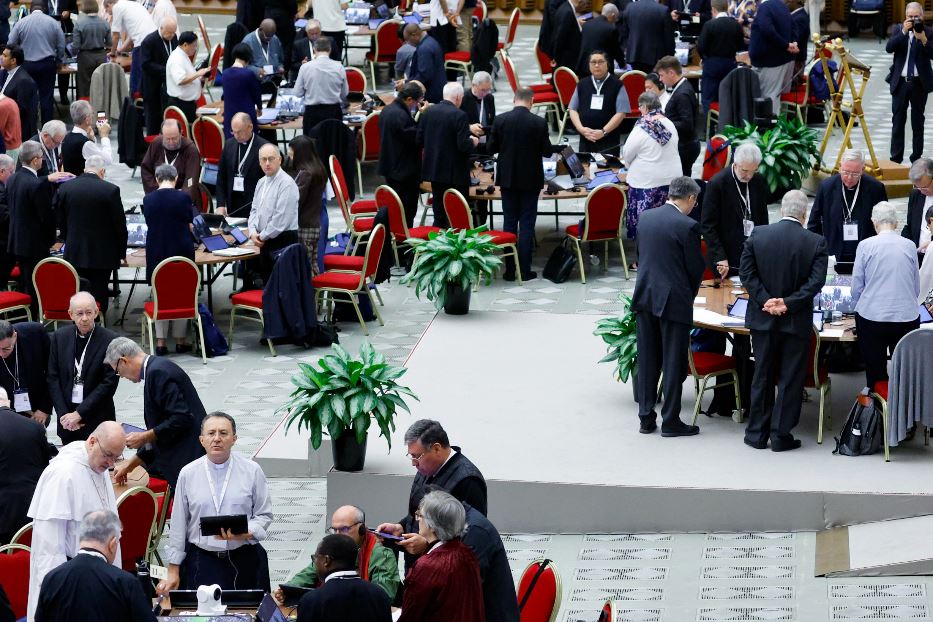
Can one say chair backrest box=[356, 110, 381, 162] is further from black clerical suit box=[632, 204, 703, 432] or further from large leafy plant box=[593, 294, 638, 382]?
black clerical suit box=[632, 204, 703, 432]

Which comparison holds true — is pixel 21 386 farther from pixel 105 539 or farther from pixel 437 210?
pixel 437 210

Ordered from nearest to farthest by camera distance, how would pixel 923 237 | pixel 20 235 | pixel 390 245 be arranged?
pixel 923 237 < pixel 20 235 < pixel 390 245

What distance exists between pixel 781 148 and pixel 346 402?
6.84 metres

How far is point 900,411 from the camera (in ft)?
29.6

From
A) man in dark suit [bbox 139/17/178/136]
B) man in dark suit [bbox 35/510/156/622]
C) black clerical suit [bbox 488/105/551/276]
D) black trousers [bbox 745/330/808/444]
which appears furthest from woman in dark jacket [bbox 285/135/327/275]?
man in dark suit [bbox 35/510/156/622]

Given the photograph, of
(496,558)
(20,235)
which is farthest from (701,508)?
(20,235)

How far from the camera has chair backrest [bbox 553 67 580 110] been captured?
1770 cm

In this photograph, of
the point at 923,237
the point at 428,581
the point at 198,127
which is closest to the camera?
the point at 428,581

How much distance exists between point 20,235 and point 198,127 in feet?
13.0

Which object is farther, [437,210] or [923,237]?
[437,210]

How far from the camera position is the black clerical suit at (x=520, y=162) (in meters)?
13.1

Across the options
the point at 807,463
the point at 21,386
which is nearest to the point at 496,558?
the point at 807,463

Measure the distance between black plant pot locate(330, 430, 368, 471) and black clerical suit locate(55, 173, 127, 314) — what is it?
138 inches

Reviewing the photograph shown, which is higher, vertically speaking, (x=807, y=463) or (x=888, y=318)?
(x=888, y=318)
